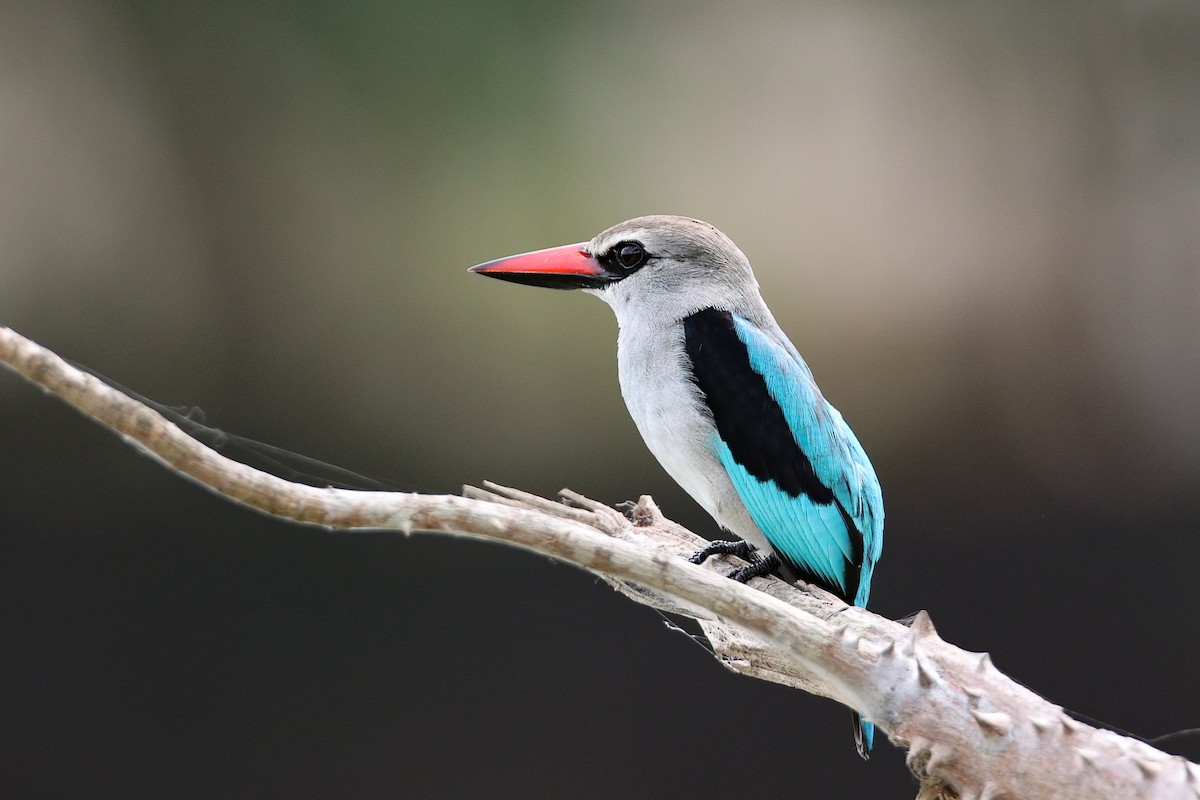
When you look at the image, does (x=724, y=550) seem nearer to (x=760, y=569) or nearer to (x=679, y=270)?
(x=760, y=569)

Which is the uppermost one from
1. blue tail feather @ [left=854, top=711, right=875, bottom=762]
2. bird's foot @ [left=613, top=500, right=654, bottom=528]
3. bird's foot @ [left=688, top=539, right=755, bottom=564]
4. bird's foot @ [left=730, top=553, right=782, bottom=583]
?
bird's foot @ [left=613, top=500, right=654, bottom=528]

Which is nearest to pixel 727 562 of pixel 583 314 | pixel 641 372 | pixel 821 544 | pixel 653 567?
pixel 821 544

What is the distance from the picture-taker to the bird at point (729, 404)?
1188 millimetres

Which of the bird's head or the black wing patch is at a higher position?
the bird's head

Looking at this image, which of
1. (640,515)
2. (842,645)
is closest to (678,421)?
(640,515)

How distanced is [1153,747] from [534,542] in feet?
1.80

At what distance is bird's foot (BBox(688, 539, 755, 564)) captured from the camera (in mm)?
1238

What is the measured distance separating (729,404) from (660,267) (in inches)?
7.9

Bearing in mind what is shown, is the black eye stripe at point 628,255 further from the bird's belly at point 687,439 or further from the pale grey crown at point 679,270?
the bird's belly at point 687,439

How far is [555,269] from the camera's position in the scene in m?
1.28

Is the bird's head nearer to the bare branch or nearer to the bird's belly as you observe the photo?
the bird's belly

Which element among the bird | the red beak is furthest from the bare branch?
the red beak

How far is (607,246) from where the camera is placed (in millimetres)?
1297

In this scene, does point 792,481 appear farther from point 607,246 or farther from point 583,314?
point 583,314
